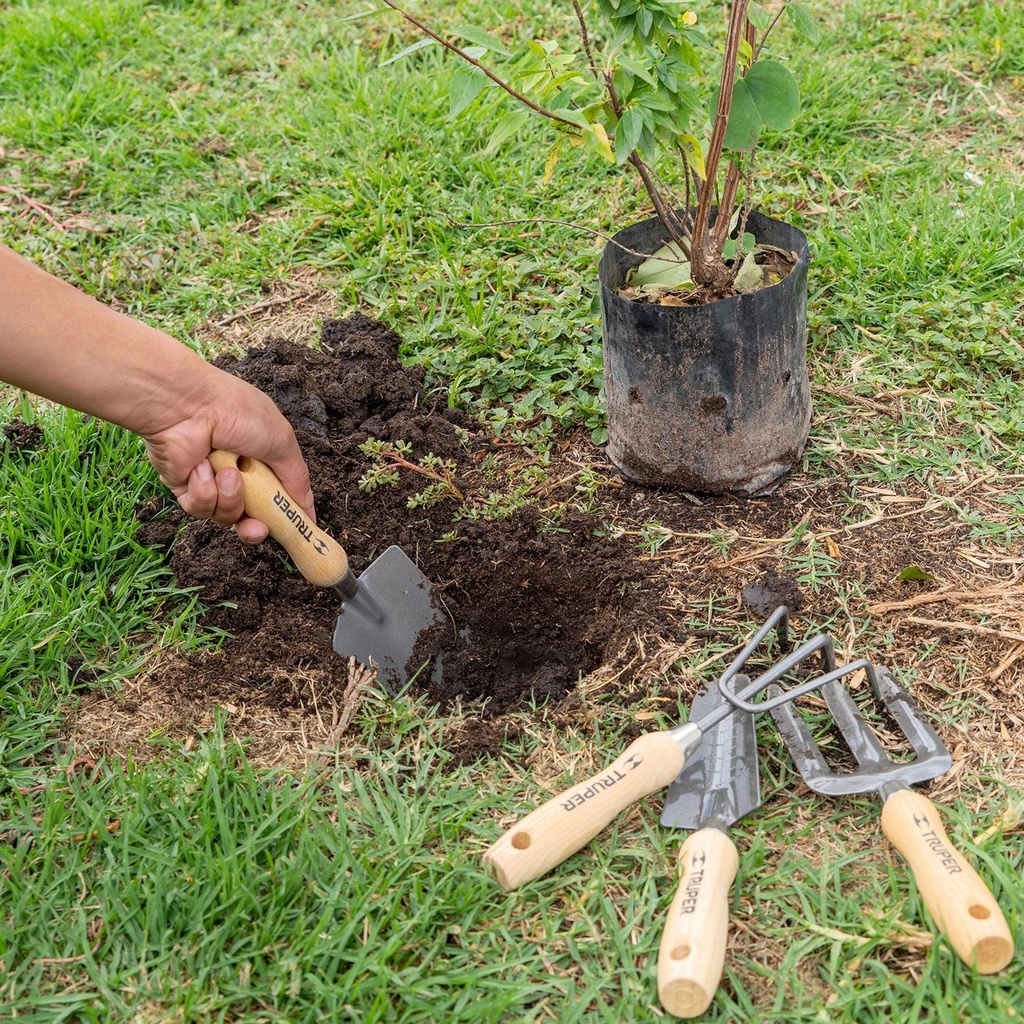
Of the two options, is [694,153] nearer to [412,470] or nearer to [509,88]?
[509,88]

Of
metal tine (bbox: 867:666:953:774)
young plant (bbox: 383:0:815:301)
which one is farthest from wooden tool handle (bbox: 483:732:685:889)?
young plant (bbox: 383:0:815:301)

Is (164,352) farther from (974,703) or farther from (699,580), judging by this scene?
(974,703)

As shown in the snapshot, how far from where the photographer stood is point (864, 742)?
2049 mm

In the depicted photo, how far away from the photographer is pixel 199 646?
8.34 ft

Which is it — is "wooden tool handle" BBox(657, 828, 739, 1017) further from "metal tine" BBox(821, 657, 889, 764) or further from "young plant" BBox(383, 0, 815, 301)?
"young plant" BBox(383, 0, 815, 301)

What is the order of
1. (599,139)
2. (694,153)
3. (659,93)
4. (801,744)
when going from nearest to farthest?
(801,744)
(599,139)
(659,93)
(694,153)

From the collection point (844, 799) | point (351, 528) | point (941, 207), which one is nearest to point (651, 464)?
point (351, 528)

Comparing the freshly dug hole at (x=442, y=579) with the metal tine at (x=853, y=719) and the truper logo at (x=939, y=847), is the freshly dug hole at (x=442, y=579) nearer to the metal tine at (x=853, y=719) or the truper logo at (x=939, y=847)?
the metal tine at (x=853, y=719)

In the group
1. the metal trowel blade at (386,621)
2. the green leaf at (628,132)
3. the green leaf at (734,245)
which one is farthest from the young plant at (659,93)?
the metal trowel blade at (386,621)

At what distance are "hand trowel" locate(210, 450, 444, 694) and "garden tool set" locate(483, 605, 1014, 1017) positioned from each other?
29.1 inches

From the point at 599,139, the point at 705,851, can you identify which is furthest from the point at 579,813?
the point at 599,139

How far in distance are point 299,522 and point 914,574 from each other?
144 centimetres

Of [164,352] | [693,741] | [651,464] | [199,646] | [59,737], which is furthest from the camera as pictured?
Answer: [651,464]

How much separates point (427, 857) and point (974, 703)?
1190 millimetres
